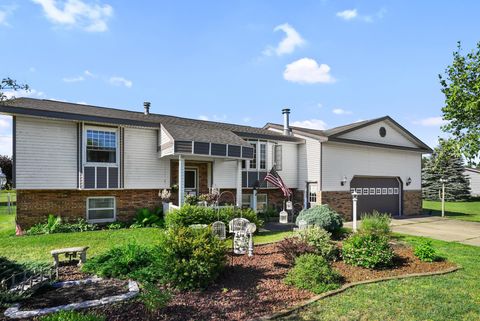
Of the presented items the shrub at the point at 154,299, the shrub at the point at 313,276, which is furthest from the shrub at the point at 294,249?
the shrub at the point at 154,299

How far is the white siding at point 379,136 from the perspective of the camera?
1912 centimetres

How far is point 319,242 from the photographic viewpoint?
319 inches

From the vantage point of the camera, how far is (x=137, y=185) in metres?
14.2

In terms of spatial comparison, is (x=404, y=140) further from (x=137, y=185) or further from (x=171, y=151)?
(x=137, y=185)

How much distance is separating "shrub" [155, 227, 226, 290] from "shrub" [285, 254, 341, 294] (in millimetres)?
1564

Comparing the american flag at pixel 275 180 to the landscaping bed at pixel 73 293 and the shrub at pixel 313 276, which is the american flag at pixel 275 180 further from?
the landscaping bed at pixel 73 293

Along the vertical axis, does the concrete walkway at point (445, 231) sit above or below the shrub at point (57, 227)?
below

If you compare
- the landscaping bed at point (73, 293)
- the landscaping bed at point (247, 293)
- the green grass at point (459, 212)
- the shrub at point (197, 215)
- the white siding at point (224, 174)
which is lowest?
the green grass at point (459, 212)

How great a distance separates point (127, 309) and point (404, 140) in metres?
22.1

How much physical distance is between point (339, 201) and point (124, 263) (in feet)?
46.0

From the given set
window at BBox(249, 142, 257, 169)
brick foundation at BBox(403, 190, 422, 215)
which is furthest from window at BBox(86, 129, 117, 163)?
brick foundation at BBox(403, 190, 422, 215)

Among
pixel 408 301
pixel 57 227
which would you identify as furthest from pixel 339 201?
pixel 57 227

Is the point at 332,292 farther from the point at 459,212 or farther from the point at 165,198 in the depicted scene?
the point at 459,212

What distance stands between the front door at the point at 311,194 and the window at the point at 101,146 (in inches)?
422
